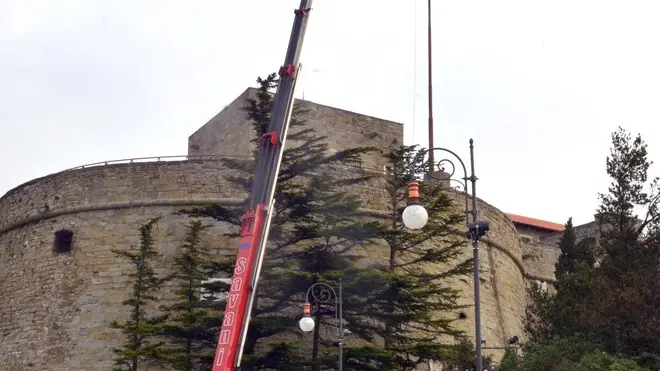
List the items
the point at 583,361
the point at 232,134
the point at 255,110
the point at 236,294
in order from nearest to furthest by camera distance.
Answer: the point at 236,294, the point at 583,361, the point at 255,110, the point at 232,134

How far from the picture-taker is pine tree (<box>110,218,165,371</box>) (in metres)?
16.8

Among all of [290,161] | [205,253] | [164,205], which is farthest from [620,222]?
[164,205]

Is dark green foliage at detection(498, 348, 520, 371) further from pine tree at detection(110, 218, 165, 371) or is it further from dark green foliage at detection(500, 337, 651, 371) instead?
pine tree at detection(110, 218, 165, 371)

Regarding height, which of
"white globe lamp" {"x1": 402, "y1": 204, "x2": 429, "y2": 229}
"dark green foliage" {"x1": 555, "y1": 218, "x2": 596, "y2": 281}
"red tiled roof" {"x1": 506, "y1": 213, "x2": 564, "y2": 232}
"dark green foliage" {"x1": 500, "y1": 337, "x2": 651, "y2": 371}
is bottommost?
"white globe lamp" {"x1": 402, "y1": 204, "x2": 429, "y2": 229}

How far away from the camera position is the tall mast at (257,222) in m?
11.8

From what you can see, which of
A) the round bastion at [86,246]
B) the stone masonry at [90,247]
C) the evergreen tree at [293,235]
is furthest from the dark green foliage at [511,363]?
the stone masonry at [90,247]

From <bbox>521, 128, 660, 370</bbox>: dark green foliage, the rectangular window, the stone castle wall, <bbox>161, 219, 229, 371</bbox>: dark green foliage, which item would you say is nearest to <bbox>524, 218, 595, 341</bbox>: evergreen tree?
<bbox>521, 128, 660, 370</bbox>: dark green foliage

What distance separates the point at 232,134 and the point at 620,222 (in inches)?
383

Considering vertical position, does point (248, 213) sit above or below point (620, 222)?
below

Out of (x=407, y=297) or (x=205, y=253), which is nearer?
(x=407, y=297)

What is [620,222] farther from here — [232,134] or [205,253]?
[232,134]

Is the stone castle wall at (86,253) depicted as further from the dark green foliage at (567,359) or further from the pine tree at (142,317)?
the dark green foliage at (567,359)

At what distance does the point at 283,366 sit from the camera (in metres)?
16.3

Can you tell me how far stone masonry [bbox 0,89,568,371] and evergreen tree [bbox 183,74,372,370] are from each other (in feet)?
7.38
